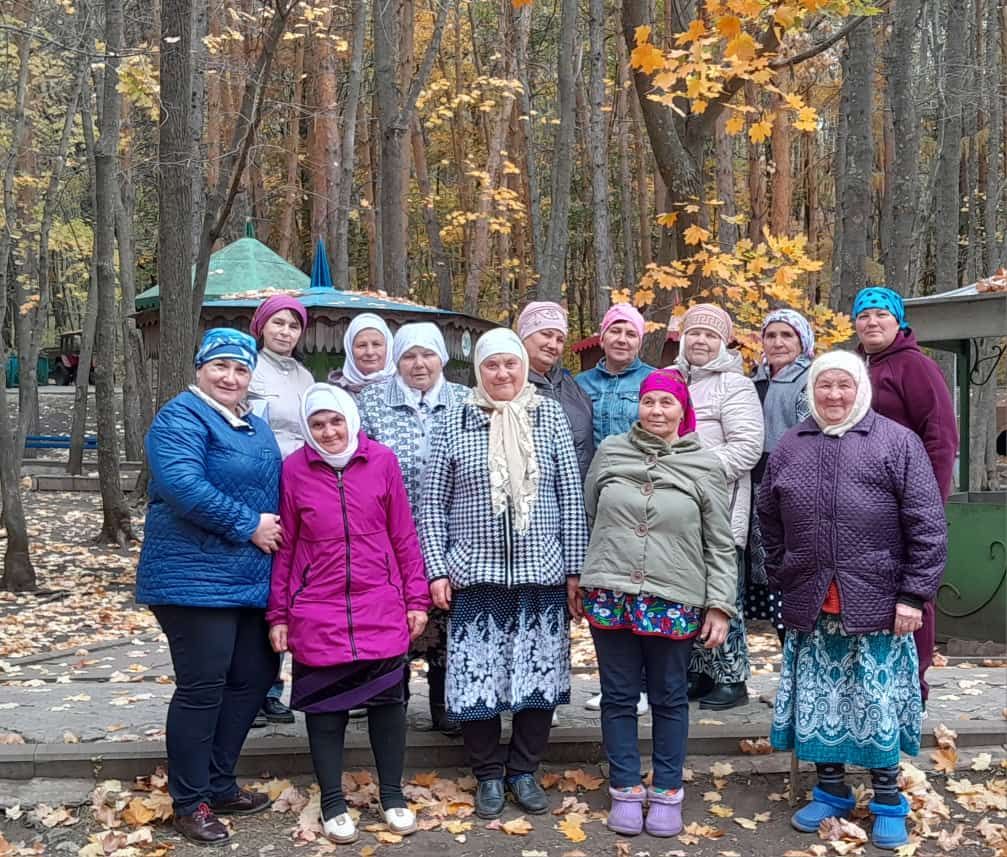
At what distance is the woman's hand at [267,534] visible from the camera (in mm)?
4047

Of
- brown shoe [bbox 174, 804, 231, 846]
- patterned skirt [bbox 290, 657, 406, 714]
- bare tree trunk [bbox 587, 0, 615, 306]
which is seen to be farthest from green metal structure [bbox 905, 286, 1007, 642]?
bare tree trunk [bbox 587, 0, 615, 306]

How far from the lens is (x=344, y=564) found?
4055 millimetres

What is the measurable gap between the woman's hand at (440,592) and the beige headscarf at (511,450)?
35 cm

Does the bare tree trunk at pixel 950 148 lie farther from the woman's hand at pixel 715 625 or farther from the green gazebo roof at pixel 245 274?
the woman's hand at pixel 715 625

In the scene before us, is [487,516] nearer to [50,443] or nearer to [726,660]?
[726,660]

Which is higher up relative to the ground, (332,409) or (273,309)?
(273,309)

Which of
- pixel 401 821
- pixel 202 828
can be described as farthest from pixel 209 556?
pixel 401 821

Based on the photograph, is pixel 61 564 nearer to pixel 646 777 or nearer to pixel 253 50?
pixel 646 777

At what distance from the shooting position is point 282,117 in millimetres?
22625

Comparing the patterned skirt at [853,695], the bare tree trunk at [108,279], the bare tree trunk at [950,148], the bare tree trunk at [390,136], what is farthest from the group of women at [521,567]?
the bare tree trunk at [950,148]

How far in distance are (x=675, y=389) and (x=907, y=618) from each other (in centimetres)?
122

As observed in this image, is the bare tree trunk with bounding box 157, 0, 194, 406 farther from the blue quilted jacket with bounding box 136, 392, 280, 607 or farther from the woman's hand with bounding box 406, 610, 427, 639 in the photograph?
the woman's hand with bounding box 406, 610, 427, 639

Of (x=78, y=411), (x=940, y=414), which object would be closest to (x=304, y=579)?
(x=940, y=414)

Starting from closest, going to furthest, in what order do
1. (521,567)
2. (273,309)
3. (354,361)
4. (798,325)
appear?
(521,567) < (354,361) < (273,309) < (798,325)
